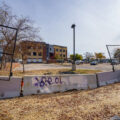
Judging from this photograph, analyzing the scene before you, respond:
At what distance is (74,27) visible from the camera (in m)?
14.6

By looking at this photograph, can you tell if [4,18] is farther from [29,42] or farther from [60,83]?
[60,83]

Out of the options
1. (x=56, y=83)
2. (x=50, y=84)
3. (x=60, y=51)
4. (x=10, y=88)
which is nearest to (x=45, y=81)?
(x=50, y=84)

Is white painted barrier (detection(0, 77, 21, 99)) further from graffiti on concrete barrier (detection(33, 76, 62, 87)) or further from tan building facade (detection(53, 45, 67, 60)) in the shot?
tan building facade (detection(53, 45, 67, 60))

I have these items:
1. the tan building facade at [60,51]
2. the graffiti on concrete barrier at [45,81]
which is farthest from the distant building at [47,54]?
the graffiti on concrete barrier at [45,81]

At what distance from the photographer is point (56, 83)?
16.3 ft

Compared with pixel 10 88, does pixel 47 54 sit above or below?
above

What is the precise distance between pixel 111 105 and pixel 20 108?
3330 mm

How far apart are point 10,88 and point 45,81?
164 cm

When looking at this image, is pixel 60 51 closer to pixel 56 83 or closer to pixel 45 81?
pixel 56 83

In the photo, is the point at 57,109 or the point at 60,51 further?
the point at 60,51

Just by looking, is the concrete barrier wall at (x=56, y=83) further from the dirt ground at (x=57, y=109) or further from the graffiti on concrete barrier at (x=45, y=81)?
the dirt ground at (x=57, y=109)

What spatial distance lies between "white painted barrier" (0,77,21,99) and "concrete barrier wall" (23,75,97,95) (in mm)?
313

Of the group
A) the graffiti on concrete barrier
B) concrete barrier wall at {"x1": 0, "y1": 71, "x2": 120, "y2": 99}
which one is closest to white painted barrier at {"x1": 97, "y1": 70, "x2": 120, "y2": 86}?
concrete barrier wall at {"x1": 0, "y1": 71, "x2": 120, "y2": 99}

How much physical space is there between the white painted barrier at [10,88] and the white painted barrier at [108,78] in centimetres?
494
